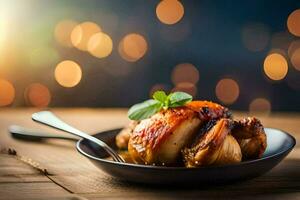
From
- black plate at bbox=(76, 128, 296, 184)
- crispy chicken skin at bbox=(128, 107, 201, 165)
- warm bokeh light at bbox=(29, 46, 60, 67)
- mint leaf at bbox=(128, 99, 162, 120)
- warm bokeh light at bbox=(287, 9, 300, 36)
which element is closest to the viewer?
black plate at bbox=(76, 128, 296, 184)

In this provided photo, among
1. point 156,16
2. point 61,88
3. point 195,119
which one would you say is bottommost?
point 61,88

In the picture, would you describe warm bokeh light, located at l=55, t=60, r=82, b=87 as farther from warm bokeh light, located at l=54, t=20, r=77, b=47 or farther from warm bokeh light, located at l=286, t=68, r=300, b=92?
warm bokeh light, located at l=286, t=68, r=300, b=92

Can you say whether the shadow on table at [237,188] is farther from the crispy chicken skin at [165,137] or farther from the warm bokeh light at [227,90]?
the warm bokeh light at [227,90]

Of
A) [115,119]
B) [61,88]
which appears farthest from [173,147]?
[61,88]

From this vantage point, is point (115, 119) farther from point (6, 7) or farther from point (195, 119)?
point (6, 7)

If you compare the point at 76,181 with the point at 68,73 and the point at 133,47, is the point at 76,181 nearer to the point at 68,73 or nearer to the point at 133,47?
the point at 133,47

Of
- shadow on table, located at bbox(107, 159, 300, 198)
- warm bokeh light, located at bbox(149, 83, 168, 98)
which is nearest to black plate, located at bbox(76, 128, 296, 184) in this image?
shadow on table, located at bbox(107, 159, 300, 198)

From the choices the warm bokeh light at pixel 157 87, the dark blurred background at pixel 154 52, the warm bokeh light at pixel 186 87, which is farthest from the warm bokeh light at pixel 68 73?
the warm bokeh light at pixel 186 87
